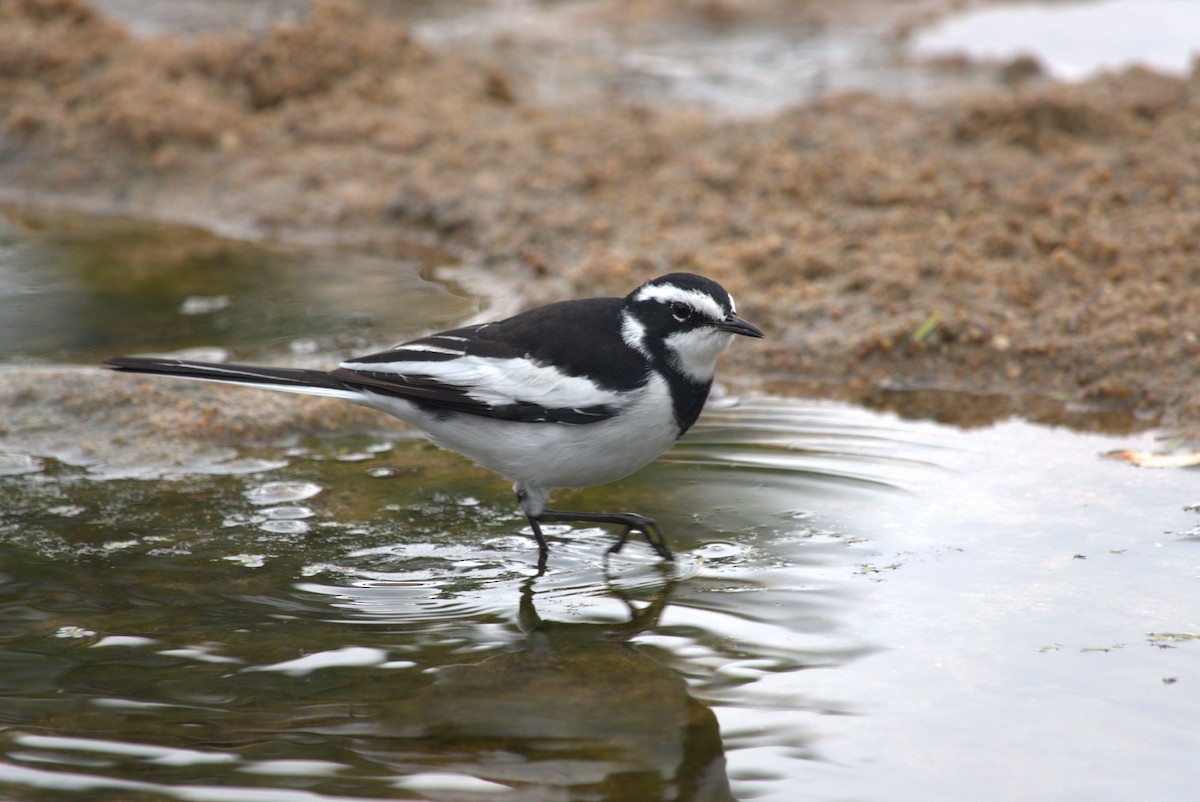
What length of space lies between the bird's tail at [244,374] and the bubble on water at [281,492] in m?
0.63

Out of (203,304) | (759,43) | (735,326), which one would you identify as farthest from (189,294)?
(759,43)

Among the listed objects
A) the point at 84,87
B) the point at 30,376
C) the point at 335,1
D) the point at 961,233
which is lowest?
the point at 30,376

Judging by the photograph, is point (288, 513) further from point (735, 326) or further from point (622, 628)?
point (735, 326)

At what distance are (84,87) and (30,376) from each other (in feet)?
16.6

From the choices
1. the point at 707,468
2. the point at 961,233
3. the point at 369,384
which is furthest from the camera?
the point at 961,233

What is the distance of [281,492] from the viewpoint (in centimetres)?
557

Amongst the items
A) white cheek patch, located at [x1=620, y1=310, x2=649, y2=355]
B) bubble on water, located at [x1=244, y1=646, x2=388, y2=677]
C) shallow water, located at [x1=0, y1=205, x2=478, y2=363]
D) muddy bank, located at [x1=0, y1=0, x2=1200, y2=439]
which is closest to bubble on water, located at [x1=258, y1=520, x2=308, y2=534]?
bubble on water, located at [x1=244, y1=646, x2=388, y2=677]

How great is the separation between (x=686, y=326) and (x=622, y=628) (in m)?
1.26

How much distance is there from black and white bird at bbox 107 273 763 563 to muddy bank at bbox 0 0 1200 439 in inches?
77.4

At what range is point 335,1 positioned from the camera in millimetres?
10969

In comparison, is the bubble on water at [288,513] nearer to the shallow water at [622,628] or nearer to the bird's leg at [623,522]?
the shallow water at [622,628]

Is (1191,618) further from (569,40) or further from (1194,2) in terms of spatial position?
(569,40)

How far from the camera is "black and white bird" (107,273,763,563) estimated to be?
16.0ft

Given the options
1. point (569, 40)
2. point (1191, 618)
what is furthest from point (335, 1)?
point (1191, 618)
